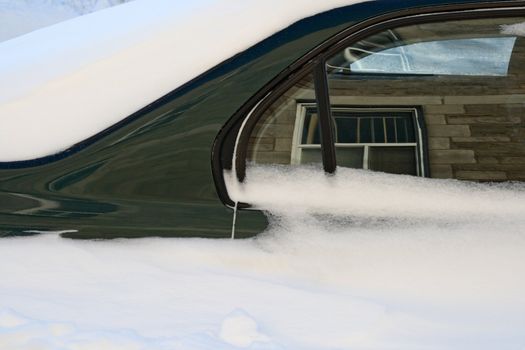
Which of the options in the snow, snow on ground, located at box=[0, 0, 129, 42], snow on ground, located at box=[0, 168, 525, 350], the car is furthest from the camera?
snow on ground, located at box=[0, 0, 129, 42]

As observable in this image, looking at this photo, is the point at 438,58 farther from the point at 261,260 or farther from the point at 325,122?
the point at 261,260

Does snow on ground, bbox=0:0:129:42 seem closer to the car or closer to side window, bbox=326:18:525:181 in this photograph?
the car

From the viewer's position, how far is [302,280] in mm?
1519

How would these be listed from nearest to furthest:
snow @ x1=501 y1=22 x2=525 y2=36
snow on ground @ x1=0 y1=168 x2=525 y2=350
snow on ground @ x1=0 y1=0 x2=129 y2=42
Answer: snow on ground @ x1=0 y1=168 x2=525 y2=350 < snow @ x1=501 y1=22 x2=525 y2=36 < snow on ground @ x1=0 y1=0 x2=129 y2=42

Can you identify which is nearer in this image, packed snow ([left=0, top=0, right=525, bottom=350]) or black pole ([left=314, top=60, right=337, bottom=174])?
packed snow ([left=0, top=0, right=525, bottom=350])

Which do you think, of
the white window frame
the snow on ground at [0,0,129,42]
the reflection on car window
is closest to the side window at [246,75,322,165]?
the white window frame

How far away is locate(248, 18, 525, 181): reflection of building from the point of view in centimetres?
162

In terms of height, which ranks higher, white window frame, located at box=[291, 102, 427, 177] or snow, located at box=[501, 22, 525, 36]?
snow, located at box=[501, 22, 525, 36]

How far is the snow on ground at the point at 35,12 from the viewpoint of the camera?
7.79m

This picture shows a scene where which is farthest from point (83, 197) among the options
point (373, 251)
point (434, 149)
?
point (434, 149)

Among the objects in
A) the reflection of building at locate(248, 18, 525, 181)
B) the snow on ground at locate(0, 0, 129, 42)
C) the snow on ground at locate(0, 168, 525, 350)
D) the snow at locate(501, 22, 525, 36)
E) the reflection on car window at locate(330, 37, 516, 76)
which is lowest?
the snow on ground at locate(0, 168, 525, 350)

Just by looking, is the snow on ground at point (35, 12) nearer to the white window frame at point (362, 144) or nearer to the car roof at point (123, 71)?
the car roof at point (123, 71)

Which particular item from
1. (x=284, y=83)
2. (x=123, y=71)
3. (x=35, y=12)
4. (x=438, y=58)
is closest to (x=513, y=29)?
(x=438, y=58)

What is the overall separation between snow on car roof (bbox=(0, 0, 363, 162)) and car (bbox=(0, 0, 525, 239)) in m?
0.01
